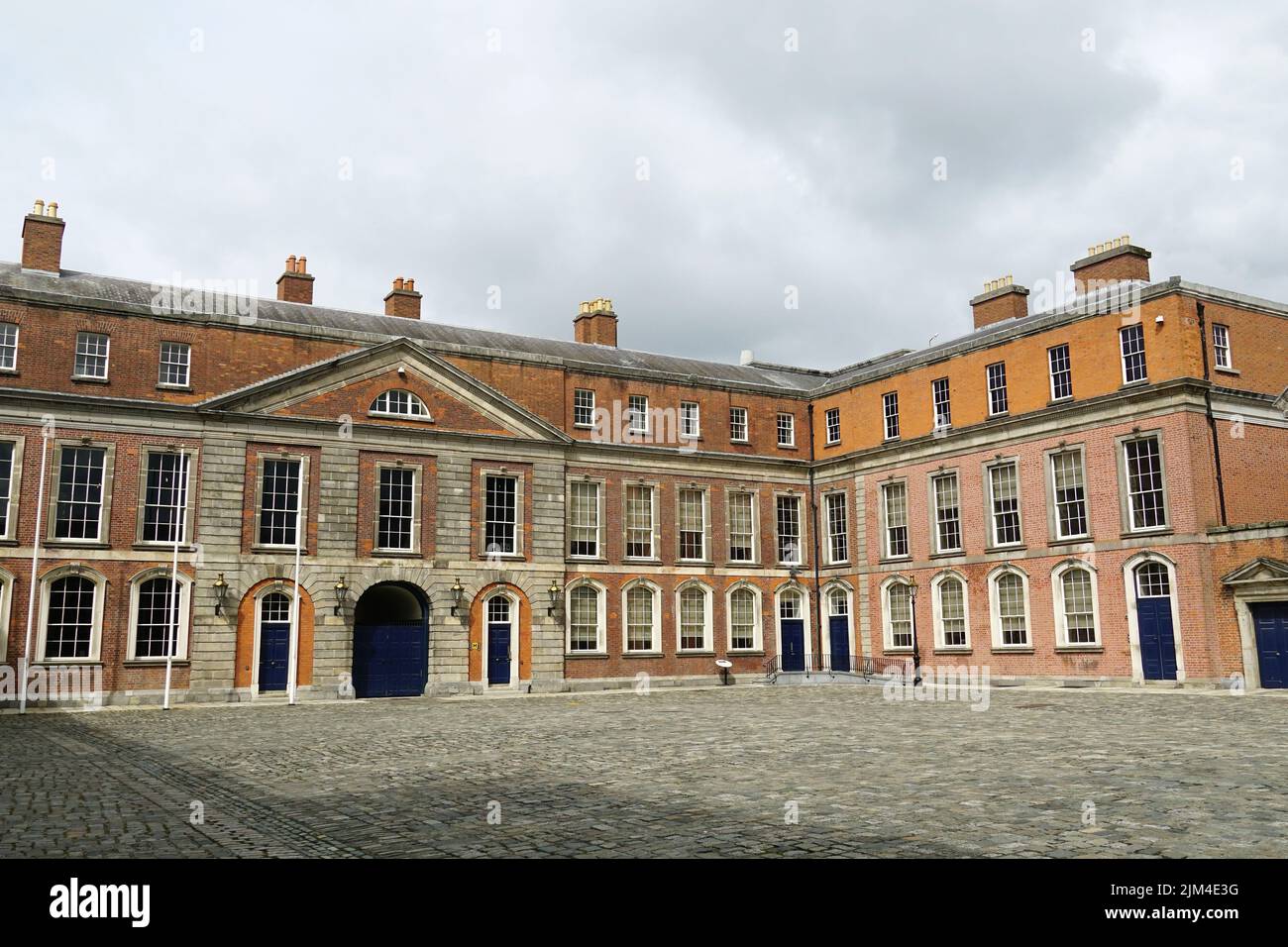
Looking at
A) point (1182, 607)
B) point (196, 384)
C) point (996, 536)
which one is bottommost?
point (1182, 607)

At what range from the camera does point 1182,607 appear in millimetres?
29500

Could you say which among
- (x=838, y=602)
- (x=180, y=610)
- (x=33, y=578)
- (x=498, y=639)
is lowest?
(x=498, y=639)

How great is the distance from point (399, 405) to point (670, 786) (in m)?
24.8

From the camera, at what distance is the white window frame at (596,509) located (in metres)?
38.1

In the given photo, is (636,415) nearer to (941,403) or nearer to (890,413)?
(890,413)

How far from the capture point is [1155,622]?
30.3 m

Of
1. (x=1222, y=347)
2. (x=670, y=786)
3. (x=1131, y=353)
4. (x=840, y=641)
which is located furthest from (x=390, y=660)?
(x=1222, y=347)

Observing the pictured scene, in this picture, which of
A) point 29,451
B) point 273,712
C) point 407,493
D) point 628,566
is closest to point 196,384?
point 29,451

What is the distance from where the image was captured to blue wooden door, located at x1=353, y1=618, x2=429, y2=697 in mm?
33250

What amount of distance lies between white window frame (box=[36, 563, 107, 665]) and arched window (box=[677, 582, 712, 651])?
20.1 meters

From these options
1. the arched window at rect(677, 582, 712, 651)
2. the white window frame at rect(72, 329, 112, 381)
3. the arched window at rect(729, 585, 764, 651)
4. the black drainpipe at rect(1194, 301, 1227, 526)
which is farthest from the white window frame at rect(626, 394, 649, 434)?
the black drainpipe at rect(1194, 301, 1227, 526)
